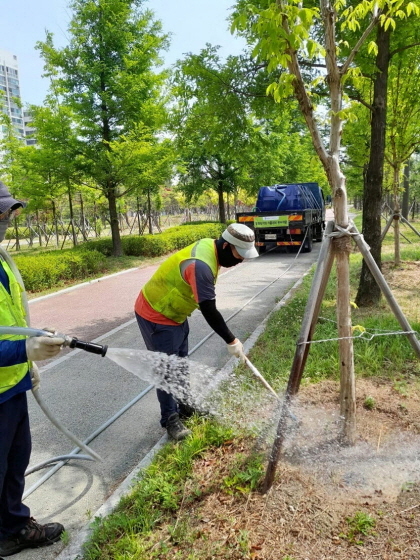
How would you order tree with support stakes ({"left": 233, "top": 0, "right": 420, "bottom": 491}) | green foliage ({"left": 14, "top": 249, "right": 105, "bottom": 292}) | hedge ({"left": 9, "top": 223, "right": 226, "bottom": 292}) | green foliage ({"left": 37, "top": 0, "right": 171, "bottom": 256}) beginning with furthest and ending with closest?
green foliage ({"left": 37, "top": 0, "right": 171, "bottom": 256}) < hedge ({"left": 9, "top": 223, "right": 226, "bottom": 292}) < green foliage ({"left": 14, "top": 249, "right": 105, "bottom": 292}) < tree with support stakes ({"left": 233, "top": 0, "right": 420, "bottom": 491})

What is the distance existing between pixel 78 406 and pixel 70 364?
122 centimetres

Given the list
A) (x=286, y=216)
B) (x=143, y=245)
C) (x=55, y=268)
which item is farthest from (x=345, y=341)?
(x=143, y=245)

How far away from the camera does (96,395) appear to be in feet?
13.9

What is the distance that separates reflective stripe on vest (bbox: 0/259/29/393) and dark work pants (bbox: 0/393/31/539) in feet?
0.41

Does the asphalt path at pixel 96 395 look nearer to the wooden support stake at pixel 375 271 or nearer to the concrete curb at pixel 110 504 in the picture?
the concrete curb at pixel 110 504

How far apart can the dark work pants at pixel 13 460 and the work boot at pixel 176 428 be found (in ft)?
3.79

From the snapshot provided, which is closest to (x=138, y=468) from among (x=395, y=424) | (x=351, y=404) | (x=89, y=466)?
(x=89, y=466)

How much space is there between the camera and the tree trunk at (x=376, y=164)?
5.38 m

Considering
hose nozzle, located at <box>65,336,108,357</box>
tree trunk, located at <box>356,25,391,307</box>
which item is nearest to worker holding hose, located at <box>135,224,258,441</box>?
hose nozzle, located at <box>65,336,108,357</box>

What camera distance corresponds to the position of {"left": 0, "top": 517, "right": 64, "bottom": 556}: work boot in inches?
90.7

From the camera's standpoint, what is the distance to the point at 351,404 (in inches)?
112

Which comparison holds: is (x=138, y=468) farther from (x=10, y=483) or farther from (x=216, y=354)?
(x=216, y=354)

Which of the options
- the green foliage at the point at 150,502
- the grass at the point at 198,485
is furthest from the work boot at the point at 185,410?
the green foliage at the point at 150,502

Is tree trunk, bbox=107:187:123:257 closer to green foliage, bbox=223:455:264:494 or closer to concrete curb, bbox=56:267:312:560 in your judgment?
concrete curb, bbox=56:267:312:560
